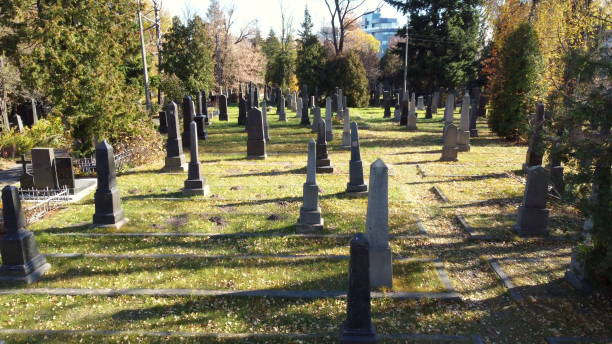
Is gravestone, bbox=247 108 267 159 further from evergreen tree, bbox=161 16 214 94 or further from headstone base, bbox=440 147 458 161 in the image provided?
evergreen tree, bbox=161 16 214 94

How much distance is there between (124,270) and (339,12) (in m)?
47.6

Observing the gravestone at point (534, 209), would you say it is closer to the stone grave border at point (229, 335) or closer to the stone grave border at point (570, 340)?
the stone grave border at point (570, 340)

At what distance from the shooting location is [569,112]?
5.89m

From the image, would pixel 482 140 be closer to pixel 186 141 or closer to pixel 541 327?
pixel 186 141

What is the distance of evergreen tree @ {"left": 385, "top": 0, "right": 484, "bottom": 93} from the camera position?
39.3 m

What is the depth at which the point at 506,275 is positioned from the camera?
22.7 feet

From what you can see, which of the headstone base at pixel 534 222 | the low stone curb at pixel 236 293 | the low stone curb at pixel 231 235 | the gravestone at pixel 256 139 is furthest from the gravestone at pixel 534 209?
the gravestone at pixel 256 139

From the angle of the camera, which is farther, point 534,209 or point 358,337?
point 534,209

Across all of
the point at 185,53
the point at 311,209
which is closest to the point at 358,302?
the point at 311,209

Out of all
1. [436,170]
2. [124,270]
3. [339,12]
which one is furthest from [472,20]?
[124,270]

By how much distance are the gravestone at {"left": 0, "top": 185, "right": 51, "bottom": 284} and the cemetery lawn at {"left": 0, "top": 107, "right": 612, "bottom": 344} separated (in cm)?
21

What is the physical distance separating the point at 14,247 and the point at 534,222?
938 centimetres

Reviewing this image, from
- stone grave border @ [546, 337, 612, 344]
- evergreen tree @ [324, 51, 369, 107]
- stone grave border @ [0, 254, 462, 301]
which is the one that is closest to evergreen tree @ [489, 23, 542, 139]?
stone grave border @ [0, 254, 462, 301]

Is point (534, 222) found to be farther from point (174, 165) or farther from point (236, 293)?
point (174, 165)
